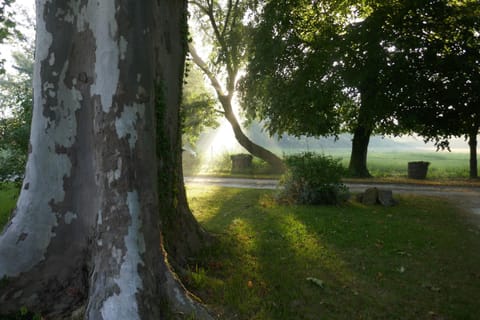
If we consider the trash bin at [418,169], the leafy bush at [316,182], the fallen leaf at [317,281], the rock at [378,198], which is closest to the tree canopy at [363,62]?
the trash bin at [418,169]

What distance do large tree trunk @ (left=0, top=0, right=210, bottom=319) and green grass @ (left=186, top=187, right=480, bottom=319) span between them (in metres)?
1.21

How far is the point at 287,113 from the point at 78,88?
14338mm

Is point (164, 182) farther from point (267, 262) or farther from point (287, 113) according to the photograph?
point (287, 113)

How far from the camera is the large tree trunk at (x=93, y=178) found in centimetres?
362

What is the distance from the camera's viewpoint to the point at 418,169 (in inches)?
766

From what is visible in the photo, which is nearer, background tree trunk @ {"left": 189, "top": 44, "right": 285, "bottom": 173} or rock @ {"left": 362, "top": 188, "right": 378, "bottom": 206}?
rock @ {"left": 362, "top": 188, "right": 378, "bottom": 206}

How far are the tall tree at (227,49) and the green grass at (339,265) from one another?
1327 cm

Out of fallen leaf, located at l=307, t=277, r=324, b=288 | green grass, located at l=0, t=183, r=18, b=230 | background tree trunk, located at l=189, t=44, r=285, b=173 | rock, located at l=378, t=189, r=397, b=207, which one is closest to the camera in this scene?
fallen leaf, located at l=307, t=277, r=324, b=288

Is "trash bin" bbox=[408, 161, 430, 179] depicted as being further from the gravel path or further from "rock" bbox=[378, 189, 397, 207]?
"rock" bbox=[378, 189, 397, 207]

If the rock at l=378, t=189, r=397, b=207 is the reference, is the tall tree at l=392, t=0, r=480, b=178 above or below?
above

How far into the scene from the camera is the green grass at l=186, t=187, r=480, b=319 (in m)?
4.44

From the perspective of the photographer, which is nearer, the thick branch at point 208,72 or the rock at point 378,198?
the rock at point 378,198

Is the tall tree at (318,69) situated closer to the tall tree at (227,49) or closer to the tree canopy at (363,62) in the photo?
the tree canopy at (363,62)

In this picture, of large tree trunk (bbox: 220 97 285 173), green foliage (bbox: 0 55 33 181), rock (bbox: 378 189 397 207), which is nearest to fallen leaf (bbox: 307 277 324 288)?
rock (bbox: 378 189 397 207)
